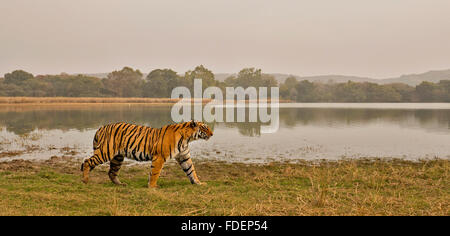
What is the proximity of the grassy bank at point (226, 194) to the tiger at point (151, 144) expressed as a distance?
Result: 1.94ft

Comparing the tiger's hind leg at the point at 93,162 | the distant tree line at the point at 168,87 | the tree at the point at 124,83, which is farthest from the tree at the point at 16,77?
the tiger's hind leg at the point at 93,162

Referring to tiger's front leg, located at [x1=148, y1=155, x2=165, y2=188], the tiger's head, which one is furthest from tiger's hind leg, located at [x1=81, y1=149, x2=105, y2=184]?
the tiger's head

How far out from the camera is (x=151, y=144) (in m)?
7.46

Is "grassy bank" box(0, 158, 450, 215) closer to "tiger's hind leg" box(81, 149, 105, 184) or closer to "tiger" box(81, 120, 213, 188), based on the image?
"tiger's hind leg" box(81, 149, 105, 184)

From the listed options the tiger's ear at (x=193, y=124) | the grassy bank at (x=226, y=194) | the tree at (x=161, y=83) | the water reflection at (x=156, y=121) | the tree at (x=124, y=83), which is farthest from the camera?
the tree at (x=124, y=83)

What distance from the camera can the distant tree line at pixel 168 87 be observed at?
88188 millimetres

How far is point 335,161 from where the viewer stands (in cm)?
1252

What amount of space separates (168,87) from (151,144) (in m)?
91.2

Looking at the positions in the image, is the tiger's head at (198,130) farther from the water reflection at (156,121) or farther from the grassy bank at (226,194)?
the water reflection at (156,121)
